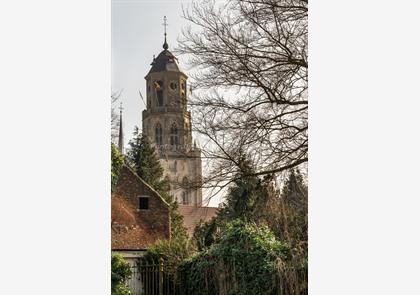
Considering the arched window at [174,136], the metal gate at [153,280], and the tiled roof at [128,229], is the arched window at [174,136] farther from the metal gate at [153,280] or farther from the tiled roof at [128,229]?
the tiled roof at [128,229]

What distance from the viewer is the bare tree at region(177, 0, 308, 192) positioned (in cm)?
457

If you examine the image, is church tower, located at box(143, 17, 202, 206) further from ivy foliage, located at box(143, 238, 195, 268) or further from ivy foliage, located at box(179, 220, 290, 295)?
ivy foliage, located at box(143, 238, 195, 268)

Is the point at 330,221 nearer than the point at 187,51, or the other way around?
the point at 330,221

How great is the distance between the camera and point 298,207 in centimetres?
493

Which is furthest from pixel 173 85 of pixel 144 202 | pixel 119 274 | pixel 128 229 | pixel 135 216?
pixel 144 202

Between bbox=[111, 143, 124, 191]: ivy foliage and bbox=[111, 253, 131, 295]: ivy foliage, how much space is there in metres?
1.05

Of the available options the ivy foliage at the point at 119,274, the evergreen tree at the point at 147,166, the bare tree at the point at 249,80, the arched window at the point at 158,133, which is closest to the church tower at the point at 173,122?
the arched window at the point at 158,133

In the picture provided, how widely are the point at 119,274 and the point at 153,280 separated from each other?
0.50 metres

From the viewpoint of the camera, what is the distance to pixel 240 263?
5.91m

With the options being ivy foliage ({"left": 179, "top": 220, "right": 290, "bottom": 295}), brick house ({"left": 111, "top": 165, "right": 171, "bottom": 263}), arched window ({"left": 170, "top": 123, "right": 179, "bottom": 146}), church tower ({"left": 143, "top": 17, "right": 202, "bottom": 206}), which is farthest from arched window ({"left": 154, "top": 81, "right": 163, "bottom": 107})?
brick house ({"left": 111, "top": 165, "right": 171, "bottom": 263})

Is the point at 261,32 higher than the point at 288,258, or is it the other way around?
the point at 261,32
